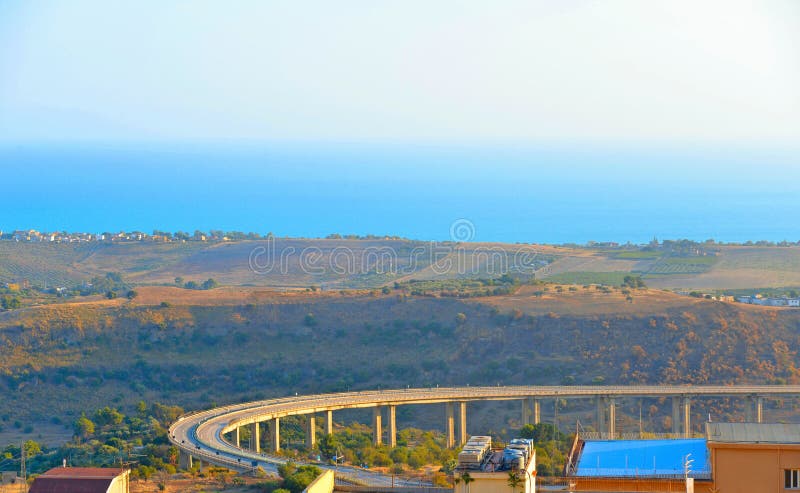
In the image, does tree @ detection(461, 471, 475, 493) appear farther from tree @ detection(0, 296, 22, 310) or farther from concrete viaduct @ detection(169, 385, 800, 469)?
tree @ detection(0, 296, 22, 310)

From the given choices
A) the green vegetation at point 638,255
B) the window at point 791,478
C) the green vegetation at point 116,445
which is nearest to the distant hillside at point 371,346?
the green vegetation at point 116,445

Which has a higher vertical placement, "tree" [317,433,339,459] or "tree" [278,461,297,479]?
"tree" [278,461,297,479]

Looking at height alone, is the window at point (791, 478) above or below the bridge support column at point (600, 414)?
above

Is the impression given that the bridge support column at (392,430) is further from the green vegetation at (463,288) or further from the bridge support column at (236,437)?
the green vegetation at (463,288)

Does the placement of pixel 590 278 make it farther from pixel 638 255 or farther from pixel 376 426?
pixel 376 426

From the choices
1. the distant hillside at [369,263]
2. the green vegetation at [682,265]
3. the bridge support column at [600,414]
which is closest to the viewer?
the bridge support column at [600,414]

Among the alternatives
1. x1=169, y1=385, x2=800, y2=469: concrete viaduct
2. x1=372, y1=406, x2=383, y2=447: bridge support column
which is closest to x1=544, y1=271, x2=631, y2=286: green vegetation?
x1=169, y1=385, x2=800, y2=469: concrete viaduct
